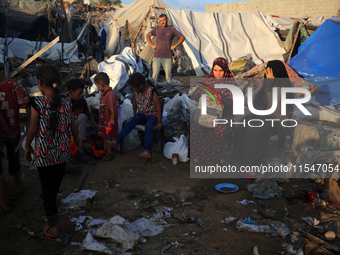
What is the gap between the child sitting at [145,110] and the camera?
441cm

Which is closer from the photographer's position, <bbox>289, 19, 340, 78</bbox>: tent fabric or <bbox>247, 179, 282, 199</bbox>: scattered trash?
<bbox>247, 179, 282, 199</bbox>: scattered trash

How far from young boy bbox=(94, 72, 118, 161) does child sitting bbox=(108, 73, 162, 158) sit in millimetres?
163

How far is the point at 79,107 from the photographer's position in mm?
4523

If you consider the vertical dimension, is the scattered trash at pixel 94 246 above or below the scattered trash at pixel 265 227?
above

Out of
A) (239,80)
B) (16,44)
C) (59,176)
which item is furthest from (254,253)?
(16,44)

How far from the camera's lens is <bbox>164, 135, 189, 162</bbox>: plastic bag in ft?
14.8

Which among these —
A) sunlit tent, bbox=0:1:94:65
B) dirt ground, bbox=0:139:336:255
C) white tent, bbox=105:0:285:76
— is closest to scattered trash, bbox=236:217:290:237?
dirt ground, bbox=0:139:336:255

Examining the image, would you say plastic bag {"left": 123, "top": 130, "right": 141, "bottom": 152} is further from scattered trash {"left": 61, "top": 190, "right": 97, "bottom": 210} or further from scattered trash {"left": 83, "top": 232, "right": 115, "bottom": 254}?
scattered trash {"left": 83, "top": 232, "right": 115, "bottom": 254}

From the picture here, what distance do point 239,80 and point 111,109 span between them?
3.95 meters

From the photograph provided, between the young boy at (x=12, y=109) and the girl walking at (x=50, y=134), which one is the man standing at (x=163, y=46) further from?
the girl walking at (x=50, y=134)

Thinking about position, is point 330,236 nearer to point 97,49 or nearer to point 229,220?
point 229,220

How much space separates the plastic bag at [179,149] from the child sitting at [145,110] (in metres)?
0.35

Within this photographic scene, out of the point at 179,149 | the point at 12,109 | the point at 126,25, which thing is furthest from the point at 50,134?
the point at 126,25

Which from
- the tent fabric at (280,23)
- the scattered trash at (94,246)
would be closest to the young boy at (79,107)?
the scattered trash at (94,246)
